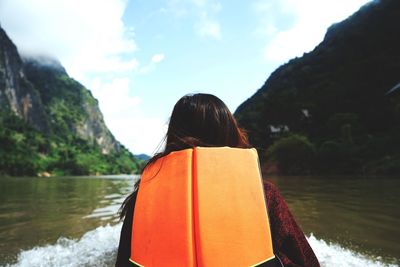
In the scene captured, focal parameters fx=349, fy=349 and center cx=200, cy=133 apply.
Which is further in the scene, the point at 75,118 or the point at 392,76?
the point at 75,118

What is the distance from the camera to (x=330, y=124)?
42094 millimetres

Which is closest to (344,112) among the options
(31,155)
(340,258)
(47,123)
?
(340,258)

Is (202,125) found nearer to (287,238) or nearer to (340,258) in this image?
(287,238)

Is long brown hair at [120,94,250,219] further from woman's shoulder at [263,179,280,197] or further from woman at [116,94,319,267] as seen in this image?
woman's shoulder at [263,179,280,197]

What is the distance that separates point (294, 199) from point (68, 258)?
9115 millimetres

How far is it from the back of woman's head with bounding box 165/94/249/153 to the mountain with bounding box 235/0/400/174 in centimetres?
2707

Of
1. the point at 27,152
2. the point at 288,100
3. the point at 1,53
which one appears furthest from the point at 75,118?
the point at 288,100

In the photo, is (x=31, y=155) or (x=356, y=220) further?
(x=31, y=155)

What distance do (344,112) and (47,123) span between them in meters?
116

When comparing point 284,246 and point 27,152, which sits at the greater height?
point 27,152

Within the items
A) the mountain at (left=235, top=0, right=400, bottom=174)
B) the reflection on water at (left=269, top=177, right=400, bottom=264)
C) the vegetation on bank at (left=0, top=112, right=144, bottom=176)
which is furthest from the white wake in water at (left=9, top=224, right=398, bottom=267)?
the vegetation on bank at (left=0, top=112, right=144, bottom=176)

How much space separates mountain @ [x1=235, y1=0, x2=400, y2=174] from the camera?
32638mm

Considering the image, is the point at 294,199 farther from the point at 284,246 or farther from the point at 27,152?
the point at 27,152

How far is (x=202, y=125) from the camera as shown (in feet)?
6.23
